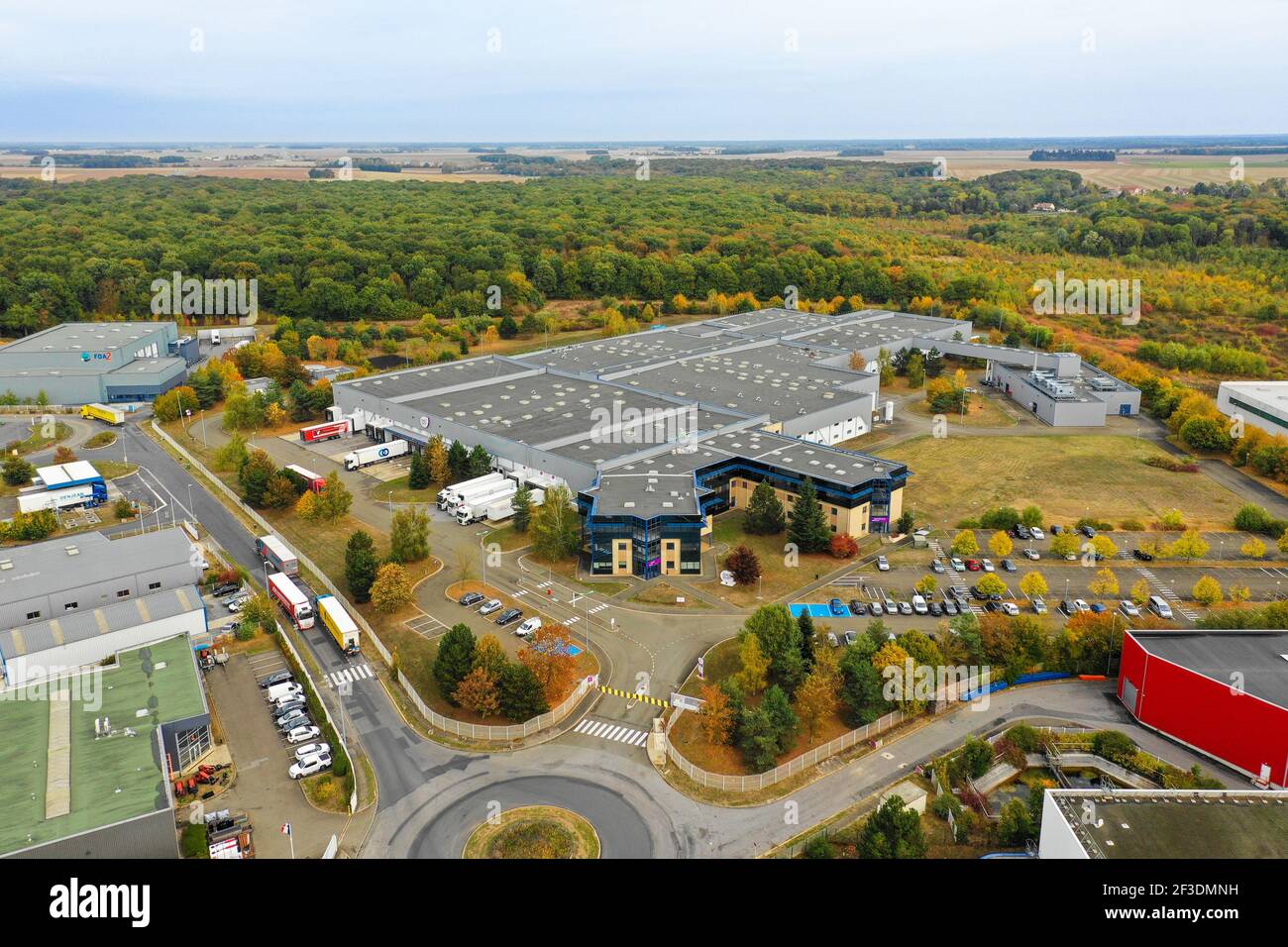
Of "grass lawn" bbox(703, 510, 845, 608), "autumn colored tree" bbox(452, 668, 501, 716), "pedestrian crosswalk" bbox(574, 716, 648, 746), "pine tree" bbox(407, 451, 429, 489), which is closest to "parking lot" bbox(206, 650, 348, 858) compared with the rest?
"autumn colored tree" bbox(452, 668, 501, 716)

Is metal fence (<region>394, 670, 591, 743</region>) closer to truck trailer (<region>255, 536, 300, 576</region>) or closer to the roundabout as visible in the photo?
the roundabout

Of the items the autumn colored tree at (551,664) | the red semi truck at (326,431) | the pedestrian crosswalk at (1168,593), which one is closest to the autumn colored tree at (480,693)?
the autumn colored tree at (551,664)

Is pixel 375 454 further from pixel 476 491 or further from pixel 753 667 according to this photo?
pixel 753 667

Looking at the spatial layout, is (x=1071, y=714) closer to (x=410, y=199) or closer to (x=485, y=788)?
(x=485, y=788)

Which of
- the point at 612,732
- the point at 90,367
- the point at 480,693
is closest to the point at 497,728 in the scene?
the point at 480,693

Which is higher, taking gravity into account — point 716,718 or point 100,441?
point 100,441
